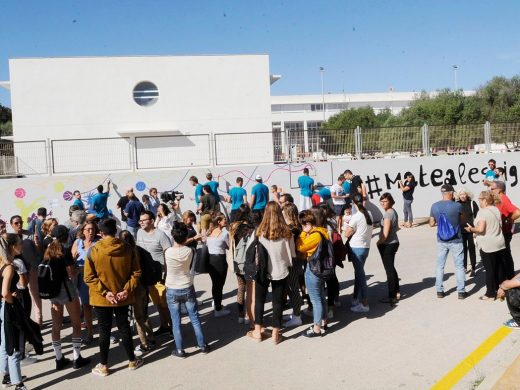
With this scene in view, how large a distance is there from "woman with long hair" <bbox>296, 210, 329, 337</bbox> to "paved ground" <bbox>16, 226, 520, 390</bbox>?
20 centimetres

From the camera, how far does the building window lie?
2569cm

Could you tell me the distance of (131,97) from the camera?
83.1ft

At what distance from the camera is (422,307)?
7613 mm

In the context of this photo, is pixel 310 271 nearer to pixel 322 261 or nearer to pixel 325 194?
pixel 322 261

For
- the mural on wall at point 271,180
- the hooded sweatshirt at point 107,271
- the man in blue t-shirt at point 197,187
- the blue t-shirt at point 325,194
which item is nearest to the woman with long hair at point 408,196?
the mural on wall at point 271,180

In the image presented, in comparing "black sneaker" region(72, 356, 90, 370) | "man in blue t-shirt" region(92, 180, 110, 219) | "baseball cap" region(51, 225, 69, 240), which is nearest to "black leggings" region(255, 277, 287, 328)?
"black sneaker" region(72, 356, 90, 370)

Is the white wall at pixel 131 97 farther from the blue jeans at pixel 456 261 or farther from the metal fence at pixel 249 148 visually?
the blue jeans at pixel 456 261

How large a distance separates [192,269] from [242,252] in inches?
31.5

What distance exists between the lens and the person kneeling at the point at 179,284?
247 inches

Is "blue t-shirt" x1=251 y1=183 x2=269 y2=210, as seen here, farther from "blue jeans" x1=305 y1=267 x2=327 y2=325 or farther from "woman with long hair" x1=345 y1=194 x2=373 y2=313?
"blue jeans" x1=305 y1=267 x2=327 y2=325

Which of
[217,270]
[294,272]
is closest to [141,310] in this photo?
[217,270]

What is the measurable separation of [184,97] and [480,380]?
74.0ft

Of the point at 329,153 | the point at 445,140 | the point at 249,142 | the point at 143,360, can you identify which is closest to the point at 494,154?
the point at 445,140

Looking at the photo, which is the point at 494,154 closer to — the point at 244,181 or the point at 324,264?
the point at 244,181
